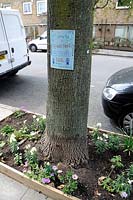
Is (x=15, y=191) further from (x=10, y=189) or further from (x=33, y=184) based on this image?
(x=33, y=184)

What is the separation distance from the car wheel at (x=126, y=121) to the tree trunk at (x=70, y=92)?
117cm

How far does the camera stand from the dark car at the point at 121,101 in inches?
128

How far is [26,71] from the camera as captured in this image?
8.04 m

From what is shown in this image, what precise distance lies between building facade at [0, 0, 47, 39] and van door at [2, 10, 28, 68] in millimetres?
15305

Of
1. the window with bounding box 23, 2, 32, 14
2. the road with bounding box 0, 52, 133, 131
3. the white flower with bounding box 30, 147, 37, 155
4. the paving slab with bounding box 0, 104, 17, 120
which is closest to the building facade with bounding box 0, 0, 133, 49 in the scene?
the window with bounding box 23, 2, 32, 14

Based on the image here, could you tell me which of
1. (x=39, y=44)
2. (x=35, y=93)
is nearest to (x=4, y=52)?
(x=35, y=93)

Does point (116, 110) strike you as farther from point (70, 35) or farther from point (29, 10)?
point (29, 10)

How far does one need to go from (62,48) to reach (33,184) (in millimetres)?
1434

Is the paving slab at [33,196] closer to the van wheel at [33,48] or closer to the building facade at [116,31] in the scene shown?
the van wheel at [33,48]

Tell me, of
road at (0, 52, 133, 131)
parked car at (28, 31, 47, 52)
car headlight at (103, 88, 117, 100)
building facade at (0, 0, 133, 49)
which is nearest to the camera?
car headlight at (103, 88, 117, 100)

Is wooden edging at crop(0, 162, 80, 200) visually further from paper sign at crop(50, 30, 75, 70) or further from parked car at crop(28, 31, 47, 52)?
parked car at crop(28, 31, 47, 52)

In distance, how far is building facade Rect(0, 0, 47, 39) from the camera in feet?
67.6

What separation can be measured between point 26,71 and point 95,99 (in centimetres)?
377

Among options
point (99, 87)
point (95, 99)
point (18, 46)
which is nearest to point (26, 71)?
point (18, 46)
